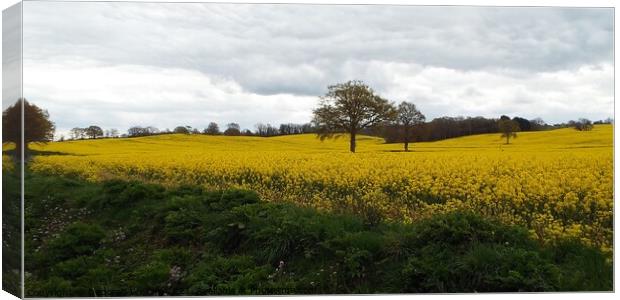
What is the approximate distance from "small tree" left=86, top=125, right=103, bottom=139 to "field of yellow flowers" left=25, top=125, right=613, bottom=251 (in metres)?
0.19

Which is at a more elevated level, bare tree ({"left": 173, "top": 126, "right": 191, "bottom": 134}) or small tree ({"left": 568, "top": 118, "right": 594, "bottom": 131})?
small tree ({"left": 568, "top": 118, "right": 594, "bottom": 131})

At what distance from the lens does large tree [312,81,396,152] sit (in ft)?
27.9

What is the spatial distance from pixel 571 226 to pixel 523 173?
97cm

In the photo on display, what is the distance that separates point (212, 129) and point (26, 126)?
229 centimetres

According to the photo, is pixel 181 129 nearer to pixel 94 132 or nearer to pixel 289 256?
pixel 94 132

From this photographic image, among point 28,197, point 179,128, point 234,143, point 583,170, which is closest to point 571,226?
point 583,170

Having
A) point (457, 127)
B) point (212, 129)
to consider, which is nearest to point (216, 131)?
point (212, 129)

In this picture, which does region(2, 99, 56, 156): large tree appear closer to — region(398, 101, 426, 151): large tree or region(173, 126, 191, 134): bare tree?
region(173, 126, 191, 134): bare tree

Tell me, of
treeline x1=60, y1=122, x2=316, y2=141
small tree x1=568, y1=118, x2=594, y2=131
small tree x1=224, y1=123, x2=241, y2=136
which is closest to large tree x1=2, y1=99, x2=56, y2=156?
treeline x1=60, y1=122, x2=316, y2=141

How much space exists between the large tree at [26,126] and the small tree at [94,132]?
16.5 inches

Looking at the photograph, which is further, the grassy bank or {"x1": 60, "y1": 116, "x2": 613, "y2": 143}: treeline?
{"x1": 60, "y1": 116, "x2": 613, "y2": 143}: treeline

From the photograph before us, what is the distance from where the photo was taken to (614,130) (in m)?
8.28

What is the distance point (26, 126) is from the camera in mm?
7945

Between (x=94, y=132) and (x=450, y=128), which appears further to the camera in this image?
(x=450, y=128)
